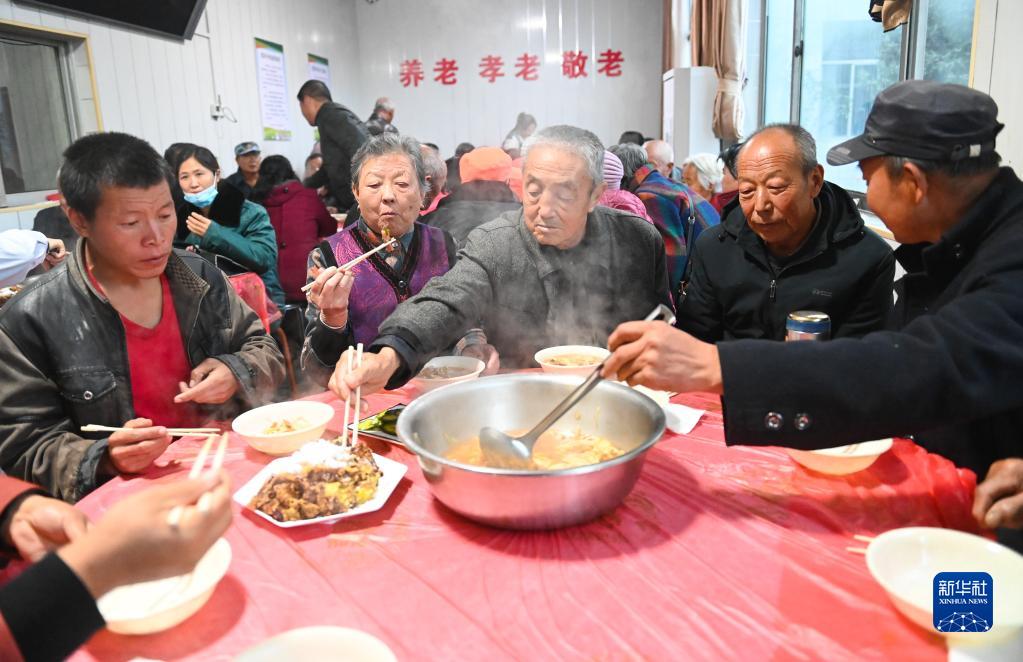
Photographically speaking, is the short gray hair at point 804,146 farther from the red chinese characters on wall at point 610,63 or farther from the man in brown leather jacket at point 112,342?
the red chinese characters on wall at point 610,63

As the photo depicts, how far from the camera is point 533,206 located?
8.04 feet

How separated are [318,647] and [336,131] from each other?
4.78 m

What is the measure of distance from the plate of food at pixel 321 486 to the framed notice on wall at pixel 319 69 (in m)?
8.58

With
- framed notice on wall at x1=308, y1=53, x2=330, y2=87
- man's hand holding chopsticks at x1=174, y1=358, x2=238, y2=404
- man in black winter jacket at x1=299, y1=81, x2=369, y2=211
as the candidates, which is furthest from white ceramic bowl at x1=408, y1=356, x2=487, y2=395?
framed notice on wall at x1=308, y1=53, x2=330, y2=87

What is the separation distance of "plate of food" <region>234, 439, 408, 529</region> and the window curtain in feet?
22.5

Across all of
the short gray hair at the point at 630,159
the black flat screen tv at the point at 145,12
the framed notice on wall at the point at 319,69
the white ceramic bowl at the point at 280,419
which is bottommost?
the white ceramic bowl at the point at 280,419

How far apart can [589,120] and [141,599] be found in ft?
33.5

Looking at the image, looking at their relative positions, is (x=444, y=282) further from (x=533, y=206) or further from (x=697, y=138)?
(x=697, y=138)

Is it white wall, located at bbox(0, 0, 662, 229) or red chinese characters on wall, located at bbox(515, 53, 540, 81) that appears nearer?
white wall, located at bbox(0, 0, 662, 229)

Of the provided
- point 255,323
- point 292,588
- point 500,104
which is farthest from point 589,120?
point 292,588

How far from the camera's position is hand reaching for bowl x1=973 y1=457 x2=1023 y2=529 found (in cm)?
118

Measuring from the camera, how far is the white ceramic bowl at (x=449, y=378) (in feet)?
5.92

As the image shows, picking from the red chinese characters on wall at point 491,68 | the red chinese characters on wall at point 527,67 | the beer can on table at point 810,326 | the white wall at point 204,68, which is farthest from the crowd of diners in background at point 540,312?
the red chinese characters on wall at point 491,68

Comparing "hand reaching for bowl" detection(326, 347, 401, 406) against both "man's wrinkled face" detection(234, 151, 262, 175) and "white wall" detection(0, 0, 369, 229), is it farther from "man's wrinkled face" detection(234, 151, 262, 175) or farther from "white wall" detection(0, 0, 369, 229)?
"man's wrinkled face" detection(234, 151, 262, 175)
